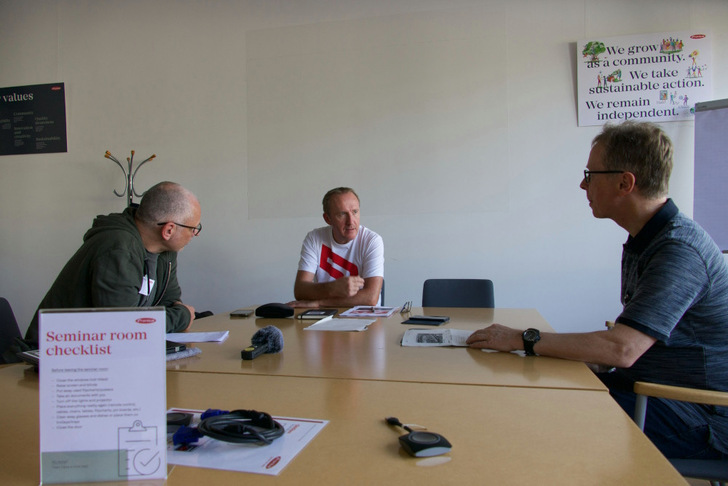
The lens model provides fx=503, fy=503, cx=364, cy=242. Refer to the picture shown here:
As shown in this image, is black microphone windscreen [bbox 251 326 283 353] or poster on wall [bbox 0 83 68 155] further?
poster on wall [bbox 0 83 68 155]

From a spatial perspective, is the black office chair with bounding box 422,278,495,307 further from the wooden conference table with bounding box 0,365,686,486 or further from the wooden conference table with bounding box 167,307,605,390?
the wooden conference table with bounding box 0,365,686,486

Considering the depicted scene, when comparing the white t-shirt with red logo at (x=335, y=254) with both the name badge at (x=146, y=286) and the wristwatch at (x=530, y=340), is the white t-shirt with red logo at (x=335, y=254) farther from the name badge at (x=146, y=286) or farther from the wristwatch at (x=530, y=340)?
the wristwatch at (x=530, y=340)

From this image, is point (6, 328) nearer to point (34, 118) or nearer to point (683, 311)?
point (683, 311)

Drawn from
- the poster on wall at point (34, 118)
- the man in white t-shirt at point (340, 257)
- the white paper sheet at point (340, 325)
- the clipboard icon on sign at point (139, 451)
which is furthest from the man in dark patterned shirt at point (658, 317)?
the poster on wall at point (34, 118)

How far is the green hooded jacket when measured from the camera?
1885 mm

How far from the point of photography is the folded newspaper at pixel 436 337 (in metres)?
1.70

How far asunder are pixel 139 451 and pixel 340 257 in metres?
2.42

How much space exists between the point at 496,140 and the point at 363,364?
2.75 meters

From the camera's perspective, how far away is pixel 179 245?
223cm

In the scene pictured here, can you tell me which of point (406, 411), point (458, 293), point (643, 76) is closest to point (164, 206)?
point (406, 411)

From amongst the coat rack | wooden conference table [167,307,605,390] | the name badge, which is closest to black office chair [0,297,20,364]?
the name badge

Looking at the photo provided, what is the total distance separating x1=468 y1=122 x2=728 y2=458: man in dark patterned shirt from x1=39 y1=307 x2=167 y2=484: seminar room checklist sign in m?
1.12

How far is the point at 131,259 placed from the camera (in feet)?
6.41

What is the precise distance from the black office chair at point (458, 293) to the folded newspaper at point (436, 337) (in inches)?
45.4
